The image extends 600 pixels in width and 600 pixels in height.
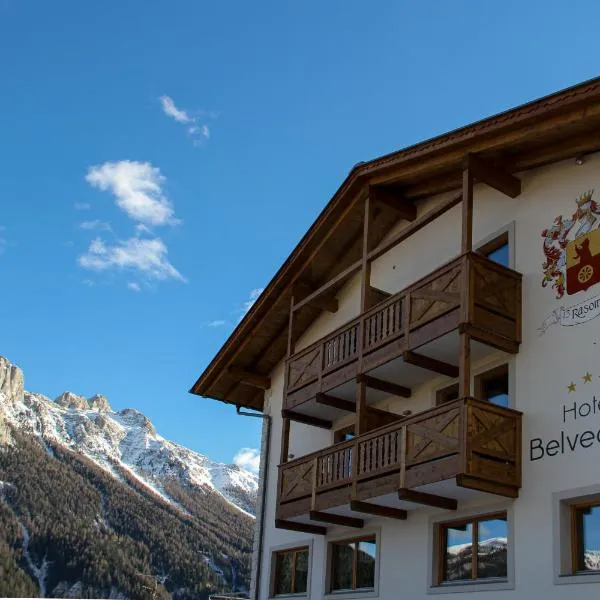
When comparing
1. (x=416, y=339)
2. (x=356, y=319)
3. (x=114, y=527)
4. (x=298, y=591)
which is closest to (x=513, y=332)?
(x=416, y=339)

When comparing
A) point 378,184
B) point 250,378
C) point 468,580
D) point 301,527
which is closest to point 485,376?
point 468,580

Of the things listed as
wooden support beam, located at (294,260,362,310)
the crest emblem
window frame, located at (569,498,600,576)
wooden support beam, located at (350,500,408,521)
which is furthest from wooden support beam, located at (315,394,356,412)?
window frame, located at (569,498,600,576)

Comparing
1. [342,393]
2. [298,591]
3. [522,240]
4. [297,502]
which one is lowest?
[298,591]

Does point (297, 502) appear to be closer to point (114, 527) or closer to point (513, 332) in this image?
point (513, 332)

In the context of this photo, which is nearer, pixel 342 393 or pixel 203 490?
pixel 342 393

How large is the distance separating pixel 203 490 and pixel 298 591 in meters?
165

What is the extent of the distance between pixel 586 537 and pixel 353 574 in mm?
5799

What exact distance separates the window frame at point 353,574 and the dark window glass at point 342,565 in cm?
6

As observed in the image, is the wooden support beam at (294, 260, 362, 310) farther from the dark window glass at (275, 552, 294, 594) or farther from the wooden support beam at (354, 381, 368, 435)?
the dark window glass at (275, 552, 294, 594)

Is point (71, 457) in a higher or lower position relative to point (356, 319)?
higher

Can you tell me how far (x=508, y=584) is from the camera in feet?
42.5

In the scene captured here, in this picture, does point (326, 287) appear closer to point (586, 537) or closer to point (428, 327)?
point (428, 327)

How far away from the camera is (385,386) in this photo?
16.5 metres

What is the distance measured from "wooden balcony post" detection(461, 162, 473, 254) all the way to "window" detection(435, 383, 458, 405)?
277 centimetres
